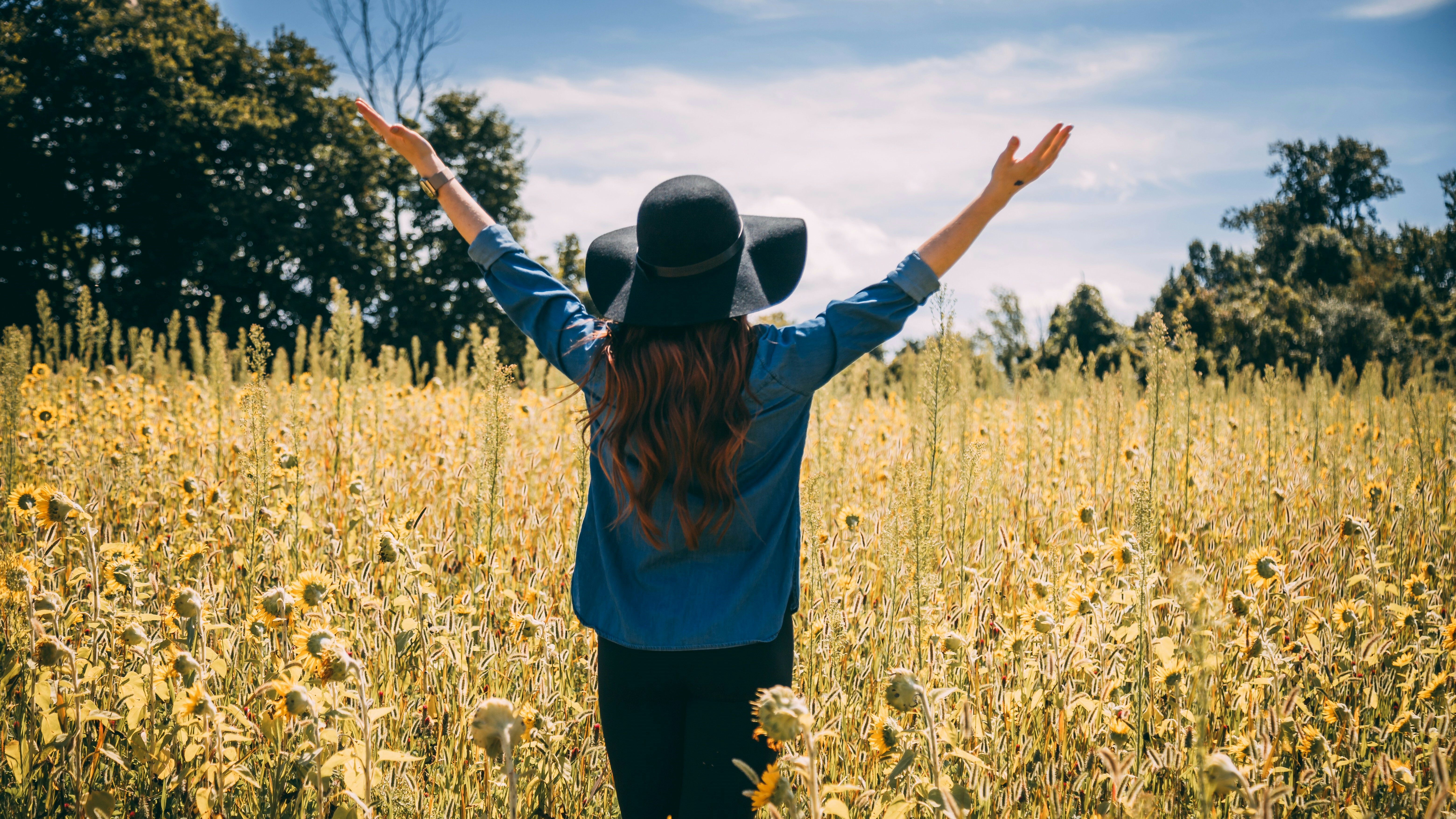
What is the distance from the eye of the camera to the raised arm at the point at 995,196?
4.38 ft

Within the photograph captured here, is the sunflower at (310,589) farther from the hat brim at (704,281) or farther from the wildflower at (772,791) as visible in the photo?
the wildflower at (772,791)

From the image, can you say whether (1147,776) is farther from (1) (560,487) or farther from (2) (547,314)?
(1) (560,487)

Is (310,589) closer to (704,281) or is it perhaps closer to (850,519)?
(704,281)

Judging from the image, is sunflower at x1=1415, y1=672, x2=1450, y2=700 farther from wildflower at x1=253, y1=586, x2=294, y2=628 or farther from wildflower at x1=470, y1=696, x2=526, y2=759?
wildflower at x1=253, y1=586, x2=294, y2=628

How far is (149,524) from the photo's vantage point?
2.96 metres

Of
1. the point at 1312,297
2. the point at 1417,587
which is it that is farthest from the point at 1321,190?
the point at 1417,587

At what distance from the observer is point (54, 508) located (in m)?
1.72

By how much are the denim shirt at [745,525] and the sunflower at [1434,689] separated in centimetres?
164

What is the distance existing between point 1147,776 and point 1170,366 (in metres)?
1.58

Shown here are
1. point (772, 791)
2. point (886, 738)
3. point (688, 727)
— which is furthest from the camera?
point (688, 727)

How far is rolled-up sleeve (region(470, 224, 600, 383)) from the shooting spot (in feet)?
5.01

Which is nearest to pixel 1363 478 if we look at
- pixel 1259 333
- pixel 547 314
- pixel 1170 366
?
pixel 1170 366

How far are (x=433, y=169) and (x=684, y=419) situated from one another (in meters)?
1.02

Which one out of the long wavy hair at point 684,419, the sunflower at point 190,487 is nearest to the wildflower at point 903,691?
the long wavy hair at point 684,419
